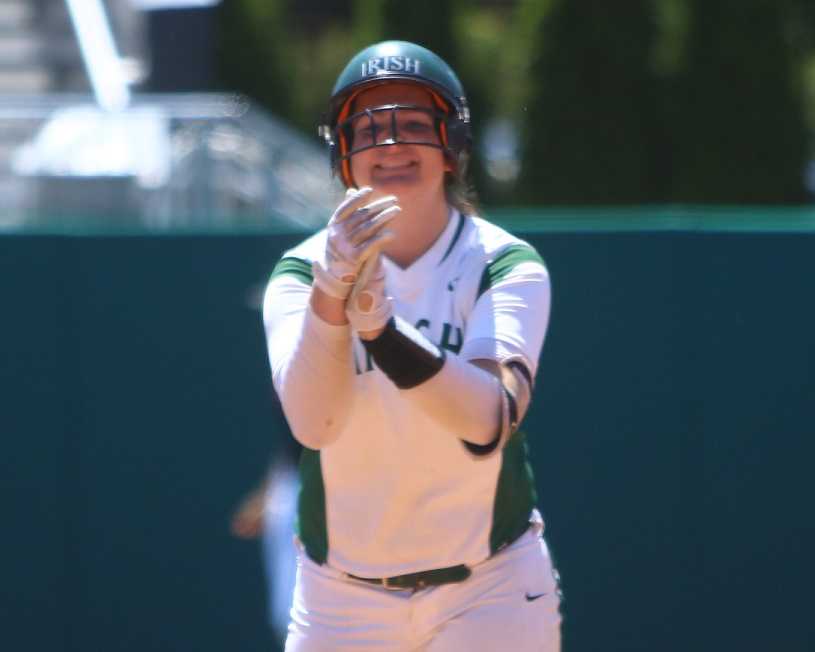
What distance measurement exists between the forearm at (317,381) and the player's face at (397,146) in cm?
36

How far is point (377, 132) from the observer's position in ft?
Answer: 9.27

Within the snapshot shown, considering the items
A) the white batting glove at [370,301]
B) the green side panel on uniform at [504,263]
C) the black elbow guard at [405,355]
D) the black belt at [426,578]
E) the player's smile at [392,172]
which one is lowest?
the black belt at [426,578]

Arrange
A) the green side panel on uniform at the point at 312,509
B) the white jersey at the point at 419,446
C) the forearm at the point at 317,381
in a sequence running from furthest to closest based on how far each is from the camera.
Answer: the green side panel on uniform at the point at 312,509 → the white jersey at the point at 419,446 → the forearm at the point at 317,381

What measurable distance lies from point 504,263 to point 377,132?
1.16 feet

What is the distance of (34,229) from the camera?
5195 mm

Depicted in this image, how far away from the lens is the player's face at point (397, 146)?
2828 millimetres

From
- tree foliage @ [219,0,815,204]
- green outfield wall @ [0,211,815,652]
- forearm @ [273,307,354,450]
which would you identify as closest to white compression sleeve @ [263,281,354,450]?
forearm @ [273,307,354,450]

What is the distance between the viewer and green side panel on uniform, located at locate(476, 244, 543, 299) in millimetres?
2857

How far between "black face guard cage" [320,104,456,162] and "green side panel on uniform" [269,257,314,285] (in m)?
0.22

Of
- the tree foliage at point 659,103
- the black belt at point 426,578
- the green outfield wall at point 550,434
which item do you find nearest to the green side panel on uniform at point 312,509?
the black belt at point 426,578

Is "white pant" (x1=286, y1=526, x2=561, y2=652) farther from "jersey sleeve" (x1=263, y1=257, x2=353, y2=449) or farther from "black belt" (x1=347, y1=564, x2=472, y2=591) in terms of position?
"jersey sleeve" (x1=263, y1=257, x2=353, y2=449)

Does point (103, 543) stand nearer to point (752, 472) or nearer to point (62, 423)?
point (62, 423)

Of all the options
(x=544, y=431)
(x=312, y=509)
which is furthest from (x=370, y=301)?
(x=544, y=431)

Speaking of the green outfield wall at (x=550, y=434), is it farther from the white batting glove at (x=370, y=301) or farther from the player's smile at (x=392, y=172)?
the white batting glove at (x=370, y=301)
